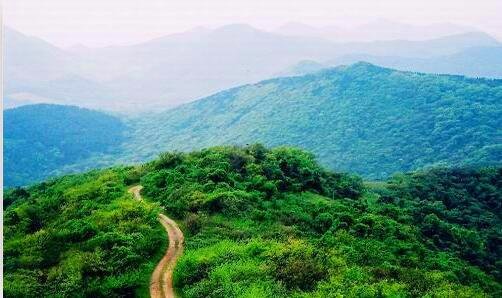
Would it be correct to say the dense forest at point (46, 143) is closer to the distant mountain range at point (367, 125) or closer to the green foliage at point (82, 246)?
the distant mountain range at point (367, 125)

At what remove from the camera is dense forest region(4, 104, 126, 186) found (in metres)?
156

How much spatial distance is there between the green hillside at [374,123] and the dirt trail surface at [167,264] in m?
84.6

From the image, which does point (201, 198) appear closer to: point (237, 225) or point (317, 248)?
point (237, 225)

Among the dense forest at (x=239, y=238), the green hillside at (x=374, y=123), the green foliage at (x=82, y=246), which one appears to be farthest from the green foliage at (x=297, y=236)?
the green hillside at (x=374, y=123)

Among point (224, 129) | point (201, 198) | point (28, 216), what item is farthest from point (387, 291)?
point (224, 129)

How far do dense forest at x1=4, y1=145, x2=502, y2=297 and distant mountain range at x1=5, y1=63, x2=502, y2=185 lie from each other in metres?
74.4

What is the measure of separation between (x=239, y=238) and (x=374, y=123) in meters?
134

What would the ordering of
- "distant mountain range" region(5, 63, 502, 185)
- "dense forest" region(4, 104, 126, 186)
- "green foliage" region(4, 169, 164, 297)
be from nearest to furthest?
1. "green foliage" region(4, 169, 164, 297)
2. "distant mountain range" region(5, 63, 502, 185)
3. "dense forest" region(4, 104, 126, 186)

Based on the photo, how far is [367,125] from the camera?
148 m

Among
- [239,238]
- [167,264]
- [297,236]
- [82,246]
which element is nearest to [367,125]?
[297,236]

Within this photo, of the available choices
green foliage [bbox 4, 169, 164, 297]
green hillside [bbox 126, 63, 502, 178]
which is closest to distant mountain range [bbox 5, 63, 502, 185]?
green hillside [bbox 126, 63, 502, 178]

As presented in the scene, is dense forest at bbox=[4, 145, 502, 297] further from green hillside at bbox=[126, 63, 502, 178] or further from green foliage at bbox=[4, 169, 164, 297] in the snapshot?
green hillside at bbox=[126, 63, 502, 178]

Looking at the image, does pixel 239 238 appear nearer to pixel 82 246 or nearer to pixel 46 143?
pixel 82 246

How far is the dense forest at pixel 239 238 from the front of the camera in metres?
15.2
